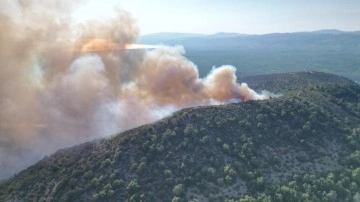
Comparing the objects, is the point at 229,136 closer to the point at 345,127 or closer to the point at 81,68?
the point at 345,127

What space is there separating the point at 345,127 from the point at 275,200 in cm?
4851

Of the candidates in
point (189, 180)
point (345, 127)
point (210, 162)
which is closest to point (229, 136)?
point (210, 162)

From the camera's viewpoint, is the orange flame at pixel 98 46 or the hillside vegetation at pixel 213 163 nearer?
the hillside vegetation at pixel 213 163

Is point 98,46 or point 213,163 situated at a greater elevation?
point 98,46

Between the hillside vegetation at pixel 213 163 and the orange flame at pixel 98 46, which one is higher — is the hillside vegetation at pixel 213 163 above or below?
below

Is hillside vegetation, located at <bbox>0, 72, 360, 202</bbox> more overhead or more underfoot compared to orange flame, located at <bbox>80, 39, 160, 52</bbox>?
more underfoot

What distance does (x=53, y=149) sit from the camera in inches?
5064

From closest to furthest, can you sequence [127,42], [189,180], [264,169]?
[189,180] < [264,169] < [127,42]

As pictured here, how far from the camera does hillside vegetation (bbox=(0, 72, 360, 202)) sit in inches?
3270

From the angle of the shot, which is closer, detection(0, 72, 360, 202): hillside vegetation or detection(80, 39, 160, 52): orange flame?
detection(0, 72, 360, 202): hillside vegetation

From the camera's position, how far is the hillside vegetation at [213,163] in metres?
83.1

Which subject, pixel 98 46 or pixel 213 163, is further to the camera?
pixel 98 46

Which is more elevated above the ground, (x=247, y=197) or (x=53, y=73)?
(x=53, y=73)

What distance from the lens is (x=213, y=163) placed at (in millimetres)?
91938
